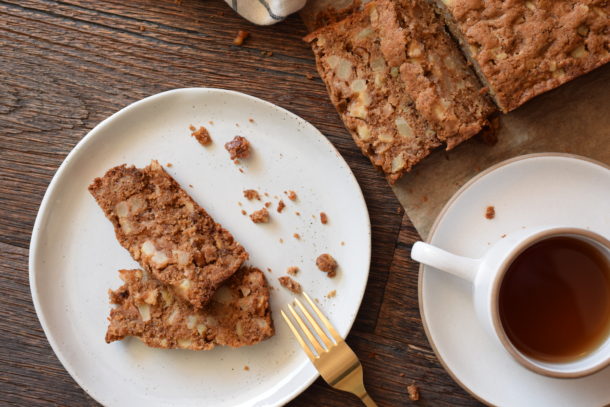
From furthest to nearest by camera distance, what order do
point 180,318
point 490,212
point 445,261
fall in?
point 180,318
point 490,212
point 445,261

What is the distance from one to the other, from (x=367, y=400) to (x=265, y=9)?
170cm

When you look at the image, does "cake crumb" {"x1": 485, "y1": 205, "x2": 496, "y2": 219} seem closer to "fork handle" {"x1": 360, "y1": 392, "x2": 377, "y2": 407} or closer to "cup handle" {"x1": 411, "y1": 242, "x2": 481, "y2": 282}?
"cup handle" {"x1": 411, "y1": 242, "x2": 481, "y2": 282}

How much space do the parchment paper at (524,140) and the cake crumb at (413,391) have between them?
0.66 m

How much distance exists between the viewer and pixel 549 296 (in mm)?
2068

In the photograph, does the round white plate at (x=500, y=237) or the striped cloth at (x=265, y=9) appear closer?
the round white plate at (x=500, y=237)

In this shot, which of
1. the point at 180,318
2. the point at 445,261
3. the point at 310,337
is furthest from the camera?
the point at 180,318

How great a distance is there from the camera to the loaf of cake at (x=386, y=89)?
7.60ft

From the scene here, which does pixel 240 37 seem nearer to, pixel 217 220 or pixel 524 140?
pixel 217 220

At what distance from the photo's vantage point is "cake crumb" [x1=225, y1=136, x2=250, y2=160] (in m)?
2.40

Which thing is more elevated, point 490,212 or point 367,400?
point 490,212

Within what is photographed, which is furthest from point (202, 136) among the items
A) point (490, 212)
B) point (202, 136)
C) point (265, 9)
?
point (490, 212)

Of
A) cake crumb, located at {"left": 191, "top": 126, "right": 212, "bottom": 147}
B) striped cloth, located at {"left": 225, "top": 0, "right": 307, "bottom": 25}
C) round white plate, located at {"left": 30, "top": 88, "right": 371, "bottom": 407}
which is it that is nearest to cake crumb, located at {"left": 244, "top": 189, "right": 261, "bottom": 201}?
round white plate, located at {"left": 30, "top": 88, "right": 371, "bottom": 407}

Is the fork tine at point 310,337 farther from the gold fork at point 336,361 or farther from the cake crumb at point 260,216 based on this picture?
the cake crumb at point 260,216

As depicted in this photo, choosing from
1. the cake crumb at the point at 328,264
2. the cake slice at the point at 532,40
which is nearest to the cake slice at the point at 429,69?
the cake slice at the point at 532,40
